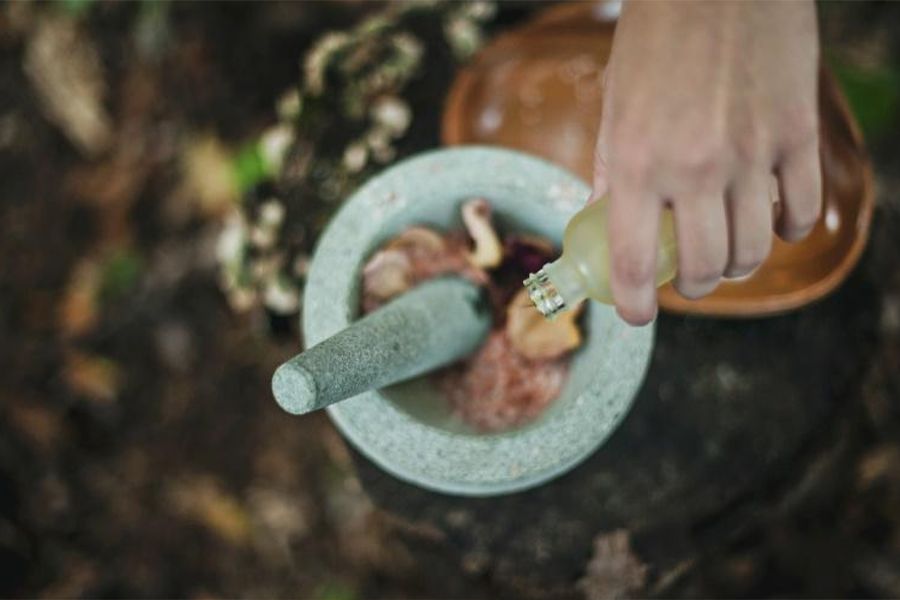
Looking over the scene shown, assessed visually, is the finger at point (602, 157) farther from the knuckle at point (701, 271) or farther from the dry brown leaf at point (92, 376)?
the dry brown leaf at point (92, 376)

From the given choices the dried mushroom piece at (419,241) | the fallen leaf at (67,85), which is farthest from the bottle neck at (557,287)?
the fallen leaf at (67,85)

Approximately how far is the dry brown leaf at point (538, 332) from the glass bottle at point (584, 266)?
0.22 m

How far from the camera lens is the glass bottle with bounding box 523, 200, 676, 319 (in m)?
0.87

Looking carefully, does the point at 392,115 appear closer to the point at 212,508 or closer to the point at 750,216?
the point at 750,216

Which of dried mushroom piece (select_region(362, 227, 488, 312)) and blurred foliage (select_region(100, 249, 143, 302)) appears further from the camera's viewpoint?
blurred foliage (select_region(100, 249, 143, 302))

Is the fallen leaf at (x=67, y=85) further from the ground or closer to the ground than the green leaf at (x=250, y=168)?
further from the ground

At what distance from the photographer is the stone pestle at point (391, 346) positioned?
0.87 meters

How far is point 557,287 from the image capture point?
2.99ft

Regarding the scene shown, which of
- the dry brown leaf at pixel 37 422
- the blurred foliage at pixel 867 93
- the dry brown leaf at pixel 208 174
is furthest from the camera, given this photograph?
the dry brown leaf at pixel 208 174

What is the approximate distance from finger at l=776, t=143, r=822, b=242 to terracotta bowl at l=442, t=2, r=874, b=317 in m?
0.37

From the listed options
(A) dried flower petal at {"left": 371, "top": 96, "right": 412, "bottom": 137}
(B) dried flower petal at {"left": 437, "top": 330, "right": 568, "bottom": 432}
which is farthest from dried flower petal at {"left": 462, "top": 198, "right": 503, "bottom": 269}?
(A) dried flower petal at {"left": 371, "top": 96, "right": 412, "bottom": 137}

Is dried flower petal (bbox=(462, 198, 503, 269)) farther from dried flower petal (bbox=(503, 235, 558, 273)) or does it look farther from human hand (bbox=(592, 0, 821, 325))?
human hand (bbox=(592, 0, 821, 325))

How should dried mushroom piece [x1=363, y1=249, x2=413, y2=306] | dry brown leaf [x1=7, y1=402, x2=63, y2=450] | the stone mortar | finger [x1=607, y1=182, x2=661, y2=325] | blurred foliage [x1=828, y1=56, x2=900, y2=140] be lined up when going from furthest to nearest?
dry brown leaf [x1=7, y1=402, x2=63, y2=450], blurred foliage [x1=828, y1=56, x2=900, y2=140], dried mushroom piece [x1=363, y1=249, x2=413, y2=306], the stone mortar, finger [x1=607, y1=182, x2=661, y2=325]

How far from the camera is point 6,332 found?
219 centimetres
